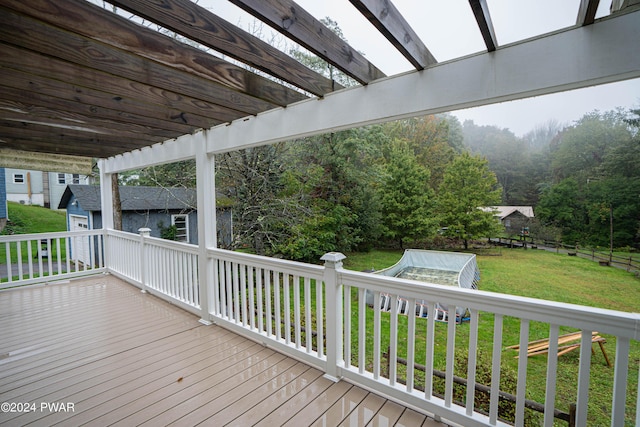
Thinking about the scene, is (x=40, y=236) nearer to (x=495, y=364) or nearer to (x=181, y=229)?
(x=181, y=229)

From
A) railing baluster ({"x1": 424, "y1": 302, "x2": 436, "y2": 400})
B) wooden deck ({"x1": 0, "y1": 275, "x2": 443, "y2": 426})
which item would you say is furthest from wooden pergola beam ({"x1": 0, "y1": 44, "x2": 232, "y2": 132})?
railing baluster ({"x1": 424, "y1": 302, "x2": 436, "y2": 400})

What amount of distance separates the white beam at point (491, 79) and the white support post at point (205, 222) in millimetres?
1310

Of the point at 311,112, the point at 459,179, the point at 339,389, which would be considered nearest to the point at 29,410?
the point at 339,389

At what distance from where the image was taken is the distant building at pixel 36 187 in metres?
14.8

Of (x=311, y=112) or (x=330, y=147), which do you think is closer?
(x=311, y=112)

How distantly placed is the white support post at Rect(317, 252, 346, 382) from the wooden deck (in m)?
0.12

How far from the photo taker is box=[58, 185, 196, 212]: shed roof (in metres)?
8.88

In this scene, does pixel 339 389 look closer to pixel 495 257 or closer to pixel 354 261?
pixel 495 257

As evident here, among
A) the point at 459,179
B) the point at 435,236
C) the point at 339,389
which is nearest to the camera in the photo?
the point at 339,389

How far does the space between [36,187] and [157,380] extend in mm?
19173

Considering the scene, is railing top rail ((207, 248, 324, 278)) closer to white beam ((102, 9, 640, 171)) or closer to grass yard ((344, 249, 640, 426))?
white beam ((102, 9, 640, 171))

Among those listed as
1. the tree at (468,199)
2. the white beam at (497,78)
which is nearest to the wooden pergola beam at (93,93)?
the white beam at (497,78)

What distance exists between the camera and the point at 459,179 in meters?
7.23

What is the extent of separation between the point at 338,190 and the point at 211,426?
23.0 feet
